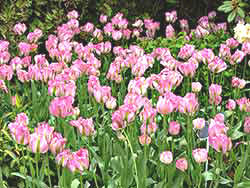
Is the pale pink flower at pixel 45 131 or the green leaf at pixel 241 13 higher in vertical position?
the green leaf at pixel 241 13

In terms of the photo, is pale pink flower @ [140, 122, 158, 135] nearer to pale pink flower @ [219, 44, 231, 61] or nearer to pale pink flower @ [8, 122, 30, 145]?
pale pink flower @ [8, 122, 30, 145]

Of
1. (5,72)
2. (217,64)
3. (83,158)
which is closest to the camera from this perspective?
(83,158)

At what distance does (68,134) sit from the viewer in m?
2.32

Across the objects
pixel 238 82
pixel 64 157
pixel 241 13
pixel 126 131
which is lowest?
pixel 126 131

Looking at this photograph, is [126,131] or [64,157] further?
[126,131]

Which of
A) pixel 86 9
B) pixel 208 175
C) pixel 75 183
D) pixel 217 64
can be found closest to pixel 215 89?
pixel 217 64

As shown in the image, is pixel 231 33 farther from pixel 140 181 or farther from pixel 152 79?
pixel 140 181

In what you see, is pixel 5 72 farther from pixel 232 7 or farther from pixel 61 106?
pixel 232 7

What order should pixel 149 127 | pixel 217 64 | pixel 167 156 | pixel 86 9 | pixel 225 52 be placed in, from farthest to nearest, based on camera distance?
pixel 86 9, pixel 225 52, pixel 217 64, pixel 149 127, pixel 167 156

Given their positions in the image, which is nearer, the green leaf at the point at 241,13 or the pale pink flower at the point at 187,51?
the pale pink flower at the point at 187,51

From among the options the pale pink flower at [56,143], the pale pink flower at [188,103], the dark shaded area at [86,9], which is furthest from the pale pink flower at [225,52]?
the dark shaded area at [86,9]

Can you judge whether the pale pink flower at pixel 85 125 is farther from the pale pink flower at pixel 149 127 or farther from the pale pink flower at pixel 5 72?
the pale pink flower at pixel 5 72

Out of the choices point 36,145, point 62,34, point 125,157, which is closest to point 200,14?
point 62,34

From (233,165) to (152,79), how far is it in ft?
1.98
